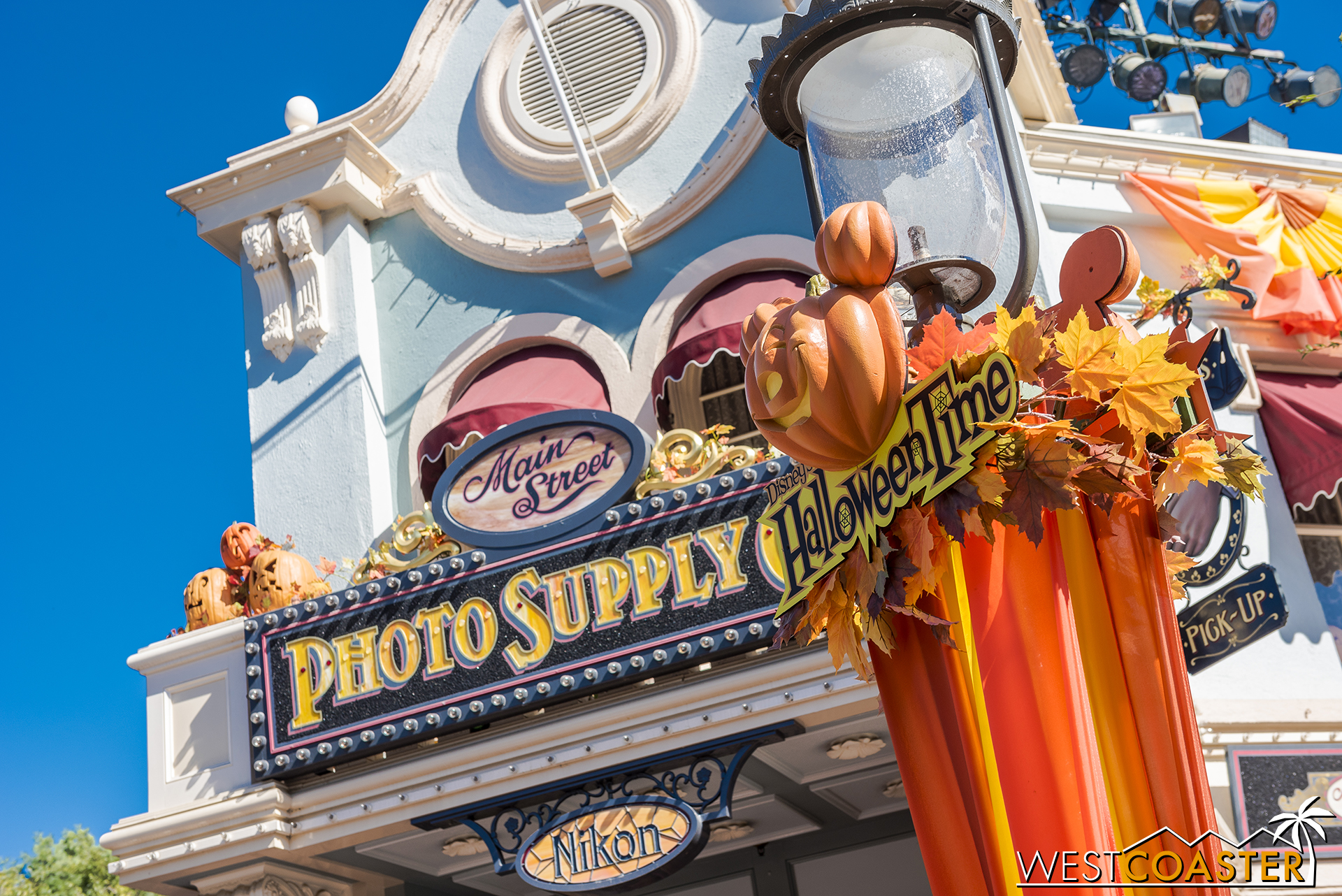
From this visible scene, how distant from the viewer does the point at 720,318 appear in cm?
903

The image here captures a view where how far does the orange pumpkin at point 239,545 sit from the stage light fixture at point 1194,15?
15.3 m

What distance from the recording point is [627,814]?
703 cm

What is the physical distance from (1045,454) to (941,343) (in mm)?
417

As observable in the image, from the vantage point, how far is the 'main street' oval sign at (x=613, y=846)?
678cm

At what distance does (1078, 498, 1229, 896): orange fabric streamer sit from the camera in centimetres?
292

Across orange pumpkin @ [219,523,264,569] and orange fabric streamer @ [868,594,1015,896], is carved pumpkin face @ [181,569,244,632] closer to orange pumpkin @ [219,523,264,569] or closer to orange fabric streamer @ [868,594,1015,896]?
orange pumpkin @ [219,523,264,569]

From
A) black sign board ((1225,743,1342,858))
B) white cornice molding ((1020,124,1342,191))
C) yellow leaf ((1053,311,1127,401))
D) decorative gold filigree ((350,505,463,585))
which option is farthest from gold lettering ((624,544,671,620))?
yellow leaf ((1053,311,1127,401))

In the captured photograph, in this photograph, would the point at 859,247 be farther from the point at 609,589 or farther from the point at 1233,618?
the point at 1233,618

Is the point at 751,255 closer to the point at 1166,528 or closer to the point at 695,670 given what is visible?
the point at 695,670

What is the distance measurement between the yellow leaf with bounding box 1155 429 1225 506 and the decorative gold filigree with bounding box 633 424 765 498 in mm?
4345

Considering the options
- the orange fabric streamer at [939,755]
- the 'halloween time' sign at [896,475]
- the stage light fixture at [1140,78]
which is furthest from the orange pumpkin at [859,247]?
the stage light fixture at [1140,78]

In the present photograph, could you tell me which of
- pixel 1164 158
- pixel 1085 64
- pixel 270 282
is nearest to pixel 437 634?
pixel 270 282

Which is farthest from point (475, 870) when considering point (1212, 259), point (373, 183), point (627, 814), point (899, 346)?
point (899, 346)

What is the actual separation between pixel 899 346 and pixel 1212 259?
20.6 feet
